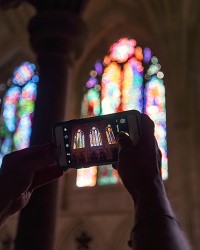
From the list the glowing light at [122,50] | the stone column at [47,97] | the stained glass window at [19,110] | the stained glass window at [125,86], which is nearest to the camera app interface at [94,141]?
the stone column at [47,97]

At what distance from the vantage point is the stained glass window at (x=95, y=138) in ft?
3.61

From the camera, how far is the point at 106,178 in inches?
350

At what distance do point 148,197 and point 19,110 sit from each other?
404 inches

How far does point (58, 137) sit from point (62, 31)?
4097 mm

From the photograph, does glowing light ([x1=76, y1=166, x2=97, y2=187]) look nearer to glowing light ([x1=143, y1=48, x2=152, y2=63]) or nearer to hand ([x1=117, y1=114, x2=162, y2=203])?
glowing light ([x1=143, y1=48, x2=152, y2=63])

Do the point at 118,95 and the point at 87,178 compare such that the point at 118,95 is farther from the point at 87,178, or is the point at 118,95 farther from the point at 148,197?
the point at 148,197

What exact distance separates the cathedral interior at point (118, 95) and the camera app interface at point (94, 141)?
14.5ft

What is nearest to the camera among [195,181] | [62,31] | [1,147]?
[62,31]

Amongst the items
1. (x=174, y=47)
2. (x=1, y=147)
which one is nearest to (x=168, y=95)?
(x=174, y=47)

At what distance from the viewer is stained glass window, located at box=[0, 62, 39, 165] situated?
10266 millimetres

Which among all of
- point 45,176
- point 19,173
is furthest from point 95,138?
point 19,173

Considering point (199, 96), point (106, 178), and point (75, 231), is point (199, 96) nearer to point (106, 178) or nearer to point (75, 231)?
point (106, 178)

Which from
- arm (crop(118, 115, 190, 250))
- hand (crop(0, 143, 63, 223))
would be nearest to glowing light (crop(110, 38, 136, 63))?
hand (crop(0, 143, 63, 223))

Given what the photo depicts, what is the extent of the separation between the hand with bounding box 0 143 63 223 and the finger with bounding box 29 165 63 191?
0.04 meters
